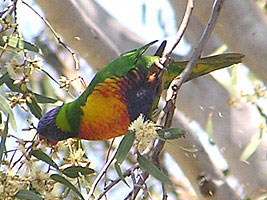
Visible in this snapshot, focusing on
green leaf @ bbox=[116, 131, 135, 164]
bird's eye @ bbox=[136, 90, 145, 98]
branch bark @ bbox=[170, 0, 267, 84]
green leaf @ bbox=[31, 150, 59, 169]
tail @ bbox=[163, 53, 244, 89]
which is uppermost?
branch bark @ bbox=[170, 0, 267, 84]

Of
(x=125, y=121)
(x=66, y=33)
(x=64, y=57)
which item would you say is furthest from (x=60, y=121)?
(x=64, y=57)

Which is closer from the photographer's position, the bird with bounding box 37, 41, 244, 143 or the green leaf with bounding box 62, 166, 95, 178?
the green leaf with bounding box 62, 166, 95, 178

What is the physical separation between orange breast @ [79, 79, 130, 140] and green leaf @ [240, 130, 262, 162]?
30.6 inches

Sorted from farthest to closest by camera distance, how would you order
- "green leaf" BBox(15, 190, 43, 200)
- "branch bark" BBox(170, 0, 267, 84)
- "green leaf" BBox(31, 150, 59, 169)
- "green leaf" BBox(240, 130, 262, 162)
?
"green leaf" BBox(240, 130, 262, 162) → "branch bark" BBox(170, 0, 267, 84) → "green leaf" BBox(31, 150, 59, 169) → "green leaf" BBox(15, 190, 43, 200)

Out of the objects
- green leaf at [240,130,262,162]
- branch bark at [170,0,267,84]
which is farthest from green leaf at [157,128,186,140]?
green leaf at [240,130,262,162]

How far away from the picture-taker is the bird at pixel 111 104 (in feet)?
4.14

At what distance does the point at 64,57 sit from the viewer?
254 cm

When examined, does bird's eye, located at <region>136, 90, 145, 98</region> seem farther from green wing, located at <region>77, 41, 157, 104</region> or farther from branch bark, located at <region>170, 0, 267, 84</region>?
branch bark, located at <region>170, 0, 267, 84</region>

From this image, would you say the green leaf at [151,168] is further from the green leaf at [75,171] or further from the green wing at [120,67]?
the green wing at [120,67]

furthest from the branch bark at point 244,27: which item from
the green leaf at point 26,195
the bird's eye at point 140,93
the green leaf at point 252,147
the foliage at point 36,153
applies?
the green leaf at point 26,195

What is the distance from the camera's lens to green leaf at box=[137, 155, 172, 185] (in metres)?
0.94

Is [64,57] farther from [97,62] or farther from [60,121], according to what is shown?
[60,121]

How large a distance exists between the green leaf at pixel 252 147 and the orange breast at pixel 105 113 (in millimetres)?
777

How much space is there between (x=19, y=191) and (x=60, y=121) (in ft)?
1.24
